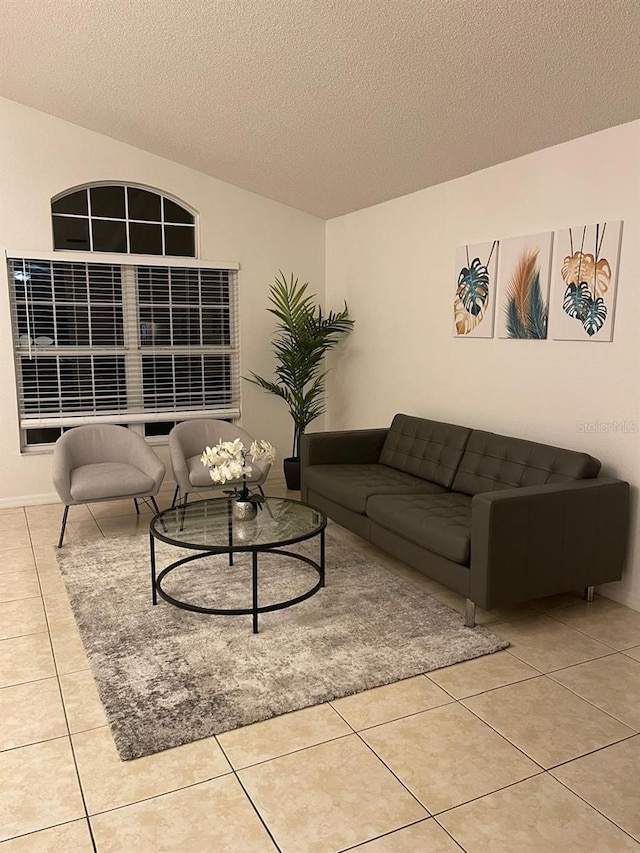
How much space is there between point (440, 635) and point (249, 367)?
366cm

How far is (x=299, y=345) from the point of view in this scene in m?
5.96

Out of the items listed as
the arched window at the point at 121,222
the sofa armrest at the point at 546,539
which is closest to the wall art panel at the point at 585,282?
the sofa armrest at the point at 546,539

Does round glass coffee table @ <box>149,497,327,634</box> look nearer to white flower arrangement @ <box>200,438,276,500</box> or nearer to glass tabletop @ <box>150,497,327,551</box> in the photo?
glass tabletop @ <box>150,497,327,551</box>

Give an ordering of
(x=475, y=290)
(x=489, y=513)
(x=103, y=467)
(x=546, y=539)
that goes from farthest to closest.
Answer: (x=103, y=467), (x=475, y=290), (x=546, y=539), (x=489, y=513)

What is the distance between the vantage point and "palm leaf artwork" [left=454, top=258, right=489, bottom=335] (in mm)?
4484

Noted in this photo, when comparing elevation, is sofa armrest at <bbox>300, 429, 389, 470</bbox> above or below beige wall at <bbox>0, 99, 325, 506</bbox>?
below

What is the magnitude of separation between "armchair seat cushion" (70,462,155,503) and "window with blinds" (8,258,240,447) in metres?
1.03

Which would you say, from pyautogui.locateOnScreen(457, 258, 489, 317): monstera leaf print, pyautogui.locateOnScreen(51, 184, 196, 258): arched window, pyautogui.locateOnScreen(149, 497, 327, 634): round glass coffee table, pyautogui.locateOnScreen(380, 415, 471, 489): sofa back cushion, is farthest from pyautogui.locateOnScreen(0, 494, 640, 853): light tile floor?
pyautogui.locateOnScreen(51, 184, 196, 258): arched window

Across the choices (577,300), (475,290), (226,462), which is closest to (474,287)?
(475,290)

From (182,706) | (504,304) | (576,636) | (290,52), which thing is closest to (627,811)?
(576,636)

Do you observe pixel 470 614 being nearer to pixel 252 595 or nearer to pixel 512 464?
pixel 512 464

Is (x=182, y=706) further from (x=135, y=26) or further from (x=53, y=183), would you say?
(x=53, y=183)

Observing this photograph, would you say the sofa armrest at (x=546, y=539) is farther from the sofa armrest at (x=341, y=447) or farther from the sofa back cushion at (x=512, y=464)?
the sofa armrest at (x=341, y=447)

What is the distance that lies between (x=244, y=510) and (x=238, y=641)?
2.46ft
